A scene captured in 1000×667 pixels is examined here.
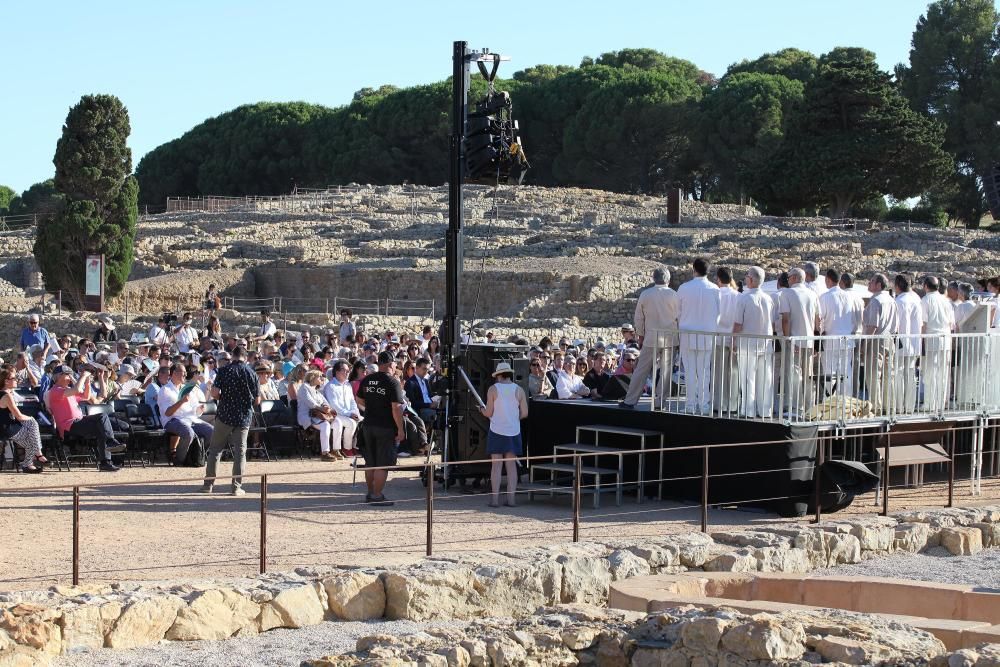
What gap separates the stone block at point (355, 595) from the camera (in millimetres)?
8461

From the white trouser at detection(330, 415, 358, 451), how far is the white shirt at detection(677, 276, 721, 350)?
14.8 ft

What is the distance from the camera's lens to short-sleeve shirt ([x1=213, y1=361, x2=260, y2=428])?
12156 mm

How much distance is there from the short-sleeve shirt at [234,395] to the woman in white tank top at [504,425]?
216 centimetres

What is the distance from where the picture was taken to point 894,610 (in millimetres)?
8906

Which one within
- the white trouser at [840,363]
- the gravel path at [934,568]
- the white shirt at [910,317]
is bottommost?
the gravel path at [934,568]

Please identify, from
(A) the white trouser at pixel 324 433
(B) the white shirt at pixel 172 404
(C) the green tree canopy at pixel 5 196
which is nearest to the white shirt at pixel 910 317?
(A) the white trouser at pixel 324 433

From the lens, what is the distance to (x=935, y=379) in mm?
13203

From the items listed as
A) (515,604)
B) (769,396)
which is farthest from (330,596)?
(769,396)

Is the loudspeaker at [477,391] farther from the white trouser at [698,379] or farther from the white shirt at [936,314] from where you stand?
the white shirt at [936,314]

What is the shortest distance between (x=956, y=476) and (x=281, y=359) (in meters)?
9.74

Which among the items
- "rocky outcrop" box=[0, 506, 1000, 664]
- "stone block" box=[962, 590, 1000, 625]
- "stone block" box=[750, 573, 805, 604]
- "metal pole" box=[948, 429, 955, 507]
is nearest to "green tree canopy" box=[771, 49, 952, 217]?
"metal pole" box=[948, 429, 955, 507]

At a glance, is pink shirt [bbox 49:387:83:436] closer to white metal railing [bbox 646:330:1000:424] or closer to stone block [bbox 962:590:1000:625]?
white metal railing [bbox 646:330:1000:424]

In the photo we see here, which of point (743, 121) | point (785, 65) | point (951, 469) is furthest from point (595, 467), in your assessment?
point (785, 65)

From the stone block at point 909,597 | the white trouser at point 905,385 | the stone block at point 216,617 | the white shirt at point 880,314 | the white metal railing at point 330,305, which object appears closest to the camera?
the stone block at point 216,617
